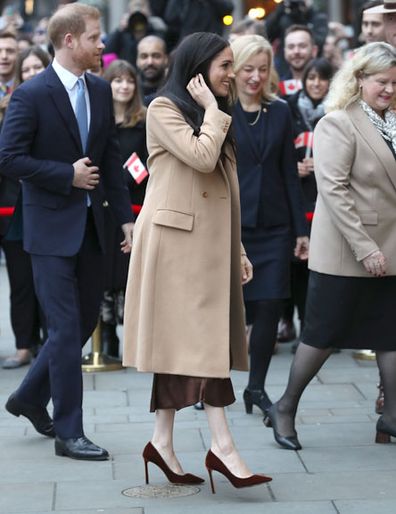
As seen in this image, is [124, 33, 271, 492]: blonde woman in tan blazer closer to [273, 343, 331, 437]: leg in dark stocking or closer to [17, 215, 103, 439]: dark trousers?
[17, 215, 103, 439]: dark trousers

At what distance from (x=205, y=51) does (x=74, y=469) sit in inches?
78.5

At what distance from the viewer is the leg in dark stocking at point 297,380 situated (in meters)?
6.62

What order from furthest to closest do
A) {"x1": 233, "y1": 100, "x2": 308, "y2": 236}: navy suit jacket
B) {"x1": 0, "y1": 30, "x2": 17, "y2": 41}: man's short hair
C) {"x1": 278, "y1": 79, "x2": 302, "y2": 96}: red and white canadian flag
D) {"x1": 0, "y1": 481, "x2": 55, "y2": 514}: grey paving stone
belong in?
{"x1": 278, "y1": 79, "x2": 302, "y2": 96}: red and white canadian flag < {"x1": 0, "y1": 30, "x2": 17, "y2": 41}: man's short hair < {"x1": 233, "y1": 100, "x2": 308, "y2": 236}: navy suit jacket < {"x1": 0, "y1": 481, "x2": 55, "y2": 514}: grey paving stone

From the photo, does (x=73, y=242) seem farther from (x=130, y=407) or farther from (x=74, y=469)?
(x=130, y=407)

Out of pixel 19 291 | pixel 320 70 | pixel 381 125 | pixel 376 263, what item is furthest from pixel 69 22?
pixel 320 70

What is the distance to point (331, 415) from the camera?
24.3ft

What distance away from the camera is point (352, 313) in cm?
655

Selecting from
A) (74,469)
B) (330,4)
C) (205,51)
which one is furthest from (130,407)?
(330,4)

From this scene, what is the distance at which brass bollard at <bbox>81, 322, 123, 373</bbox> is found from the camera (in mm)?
8953

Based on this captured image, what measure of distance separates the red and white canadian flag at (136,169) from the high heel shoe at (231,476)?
11.9ft

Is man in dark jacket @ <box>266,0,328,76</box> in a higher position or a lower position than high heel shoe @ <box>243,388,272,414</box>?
higher

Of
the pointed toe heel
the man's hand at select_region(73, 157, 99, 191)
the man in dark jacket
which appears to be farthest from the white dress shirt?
the man in dark jacket

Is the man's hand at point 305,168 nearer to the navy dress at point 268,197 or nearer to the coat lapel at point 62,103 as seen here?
the navy dress at point 268,197

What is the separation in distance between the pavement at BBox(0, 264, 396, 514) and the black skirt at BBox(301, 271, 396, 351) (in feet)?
1.73
